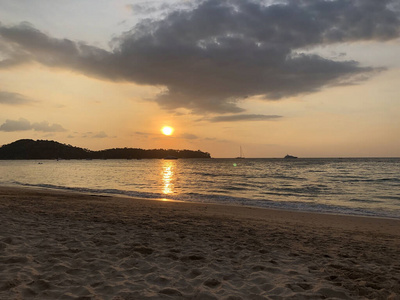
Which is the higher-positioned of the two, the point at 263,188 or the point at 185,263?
the point at 185,263

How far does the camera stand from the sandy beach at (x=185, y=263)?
5.12 m

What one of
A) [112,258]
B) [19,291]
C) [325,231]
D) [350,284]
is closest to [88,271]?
[112,258]

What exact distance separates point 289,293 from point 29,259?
18.0 feet

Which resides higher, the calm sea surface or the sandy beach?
the sandy beach

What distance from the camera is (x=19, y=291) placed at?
4750 millimetres

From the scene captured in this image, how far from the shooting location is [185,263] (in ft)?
21.6

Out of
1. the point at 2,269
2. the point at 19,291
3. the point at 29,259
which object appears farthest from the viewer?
the point at 29,259

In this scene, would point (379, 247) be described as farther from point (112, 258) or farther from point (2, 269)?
point (2, 269)

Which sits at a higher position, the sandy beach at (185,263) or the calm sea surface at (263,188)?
the sandy beach at (185,263)

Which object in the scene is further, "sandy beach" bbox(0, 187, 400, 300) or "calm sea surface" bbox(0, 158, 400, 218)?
"calm sea surface" bbox(0, 158, 400, 218)

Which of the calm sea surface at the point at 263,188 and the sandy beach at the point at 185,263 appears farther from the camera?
the calm sea surface at the point at 263,188

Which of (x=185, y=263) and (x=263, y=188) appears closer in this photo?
(x=185, y=263)

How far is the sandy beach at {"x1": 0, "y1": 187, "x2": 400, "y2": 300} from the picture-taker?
201 inches

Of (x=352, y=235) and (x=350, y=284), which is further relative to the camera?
(x=352, y=235)
